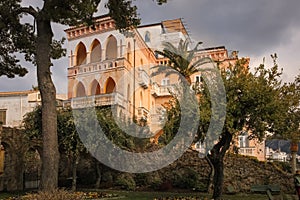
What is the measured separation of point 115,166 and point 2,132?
23.6ft

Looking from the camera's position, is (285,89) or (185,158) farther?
(185,158)

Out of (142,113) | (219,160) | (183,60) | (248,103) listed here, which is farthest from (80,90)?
(248,103)

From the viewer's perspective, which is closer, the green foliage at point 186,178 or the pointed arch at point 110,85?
the green foliage at point 186,178

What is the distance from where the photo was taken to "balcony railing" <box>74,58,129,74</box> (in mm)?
30362

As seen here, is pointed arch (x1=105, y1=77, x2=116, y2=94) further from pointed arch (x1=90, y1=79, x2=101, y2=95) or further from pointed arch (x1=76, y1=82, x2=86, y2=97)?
pointed arch (x1=76, y1=82, x2=86, y2=97)

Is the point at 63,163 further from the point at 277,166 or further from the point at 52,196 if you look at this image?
the point at 52,196

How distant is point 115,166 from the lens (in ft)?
82.0

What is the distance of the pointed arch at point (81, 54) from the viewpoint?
33531 millimetres

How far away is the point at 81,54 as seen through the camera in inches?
1342

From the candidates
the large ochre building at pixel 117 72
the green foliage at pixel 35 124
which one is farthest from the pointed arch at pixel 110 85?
the green foliage at pixel 35 124

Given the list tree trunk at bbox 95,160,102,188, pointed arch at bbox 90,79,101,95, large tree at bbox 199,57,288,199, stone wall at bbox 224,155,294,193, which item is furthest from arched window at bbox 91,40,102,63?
large tree at bbox 199,57,288,199

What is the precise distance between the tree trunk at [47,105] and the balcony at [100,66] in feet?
49.9

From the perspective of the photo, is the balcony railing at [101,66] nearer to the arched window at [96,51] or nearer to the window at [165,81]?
the arched window at [96,51]

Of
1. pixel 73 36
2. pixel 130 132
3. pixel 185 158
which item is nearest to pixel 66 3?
pixel 130 132
